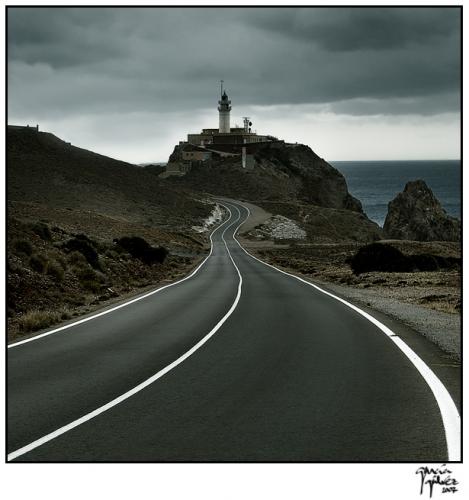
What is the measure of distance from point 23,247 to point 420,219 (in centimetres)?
10148

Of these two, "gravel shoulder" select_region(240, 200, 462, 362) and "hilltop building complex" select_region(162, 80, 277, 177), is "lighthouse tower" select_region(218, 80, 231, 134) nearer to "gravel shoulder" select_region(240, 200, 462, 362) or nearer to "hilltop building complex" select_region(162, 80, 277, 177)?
"hilltop building complex" select_region(162, 80, 277, 177)

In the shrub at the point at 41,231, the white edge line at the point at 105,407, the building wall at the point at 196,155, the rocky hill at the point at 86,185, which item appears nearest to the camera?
the white edge line at the point at 105,407

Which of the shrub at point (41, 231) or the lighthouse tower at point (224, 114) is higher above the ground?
the lighthouse tower at point (224, 114)

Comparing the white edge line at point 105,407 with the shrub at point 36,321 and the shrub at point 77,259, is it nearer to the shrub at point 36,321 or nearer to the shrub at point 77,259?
the shrub at point 36,321

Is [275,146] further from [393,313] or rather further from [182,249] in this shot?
[393,313]

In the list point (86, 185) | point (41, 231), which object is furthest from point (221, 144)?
point (41, 231)

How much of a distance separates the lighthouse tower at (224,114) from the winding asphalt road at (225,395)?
16762 cm

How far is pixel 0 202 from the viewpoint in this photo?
11.1 m

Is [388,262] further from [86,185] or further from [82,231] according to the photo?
[86,185]

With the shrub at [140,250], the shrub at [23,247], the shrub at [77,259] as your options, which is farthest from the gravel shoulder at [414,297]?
the shrub at [23,247]

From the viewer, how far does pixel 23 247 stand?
87.9 feet

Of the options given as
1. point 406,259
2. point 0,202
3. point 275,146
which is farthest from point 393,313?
point 275,146

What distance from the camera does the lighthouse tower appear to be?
17875 centimetres

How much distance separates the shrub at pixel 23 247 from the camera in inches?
1046
